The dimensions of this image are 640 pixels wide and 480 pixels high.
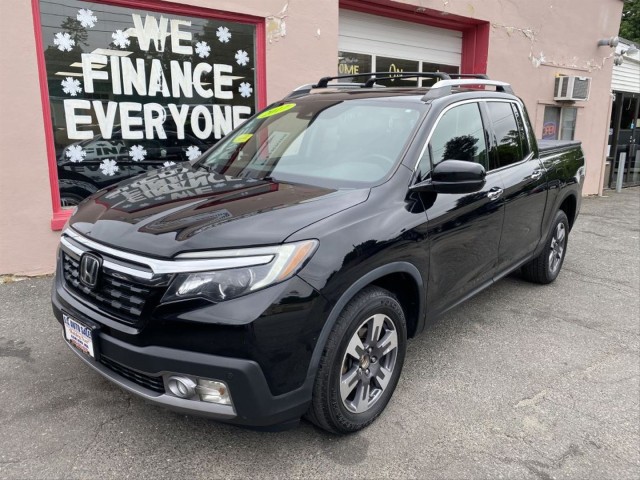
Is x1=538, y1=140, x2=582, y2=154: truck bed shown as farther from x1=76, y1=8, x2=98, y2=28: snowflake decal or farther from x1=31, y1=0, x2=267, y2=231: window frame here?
x1=76, y1=8, x2=98, y2=28: snowflake decal

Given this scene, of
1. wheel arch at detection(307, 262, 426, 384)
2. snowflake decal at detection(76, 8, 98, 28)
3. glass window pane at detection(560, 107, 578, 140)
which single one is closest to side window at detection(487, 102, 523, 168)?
wheel arch at detection(307, 262, 426, 384)

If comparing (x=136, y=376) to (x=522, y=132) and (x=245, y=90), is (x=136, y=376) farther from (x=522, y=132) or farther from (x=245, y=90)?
(x=245, y=90)

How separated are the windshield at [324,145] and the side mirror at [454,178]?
0.25 meters

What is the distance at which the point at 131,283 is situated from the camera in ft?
7.43

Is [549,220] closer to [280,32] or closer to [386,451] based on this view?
[386,451]

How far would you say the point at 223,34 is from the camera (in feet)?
19.7

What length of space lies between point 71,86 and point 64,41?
1.42 ft

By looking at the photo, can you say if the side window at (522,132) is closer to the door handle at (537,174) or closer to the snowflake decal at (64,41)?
the door handle at (537,174)

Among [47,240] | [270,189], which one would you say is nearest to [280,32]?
[47,240]

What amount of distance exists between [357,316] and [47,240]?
3.99 meters

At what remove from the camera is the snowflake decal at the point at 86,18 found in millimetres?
5113

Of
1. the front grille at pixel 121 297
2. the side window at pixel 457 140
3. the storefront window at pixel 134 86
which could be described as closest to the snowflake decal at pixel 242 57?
the storefront window at pixel 134 86

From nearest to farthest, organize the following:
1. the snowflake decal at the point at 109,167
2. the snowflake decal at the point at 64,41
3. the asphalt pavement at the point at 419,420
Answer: the asphalt pavement at the point at 419,420, the snowflake decal at the point at 64,41, the snowflake decal at the point at 109,167

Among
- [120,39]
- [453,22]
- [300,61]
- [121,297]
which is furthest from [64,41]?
[453,22]
